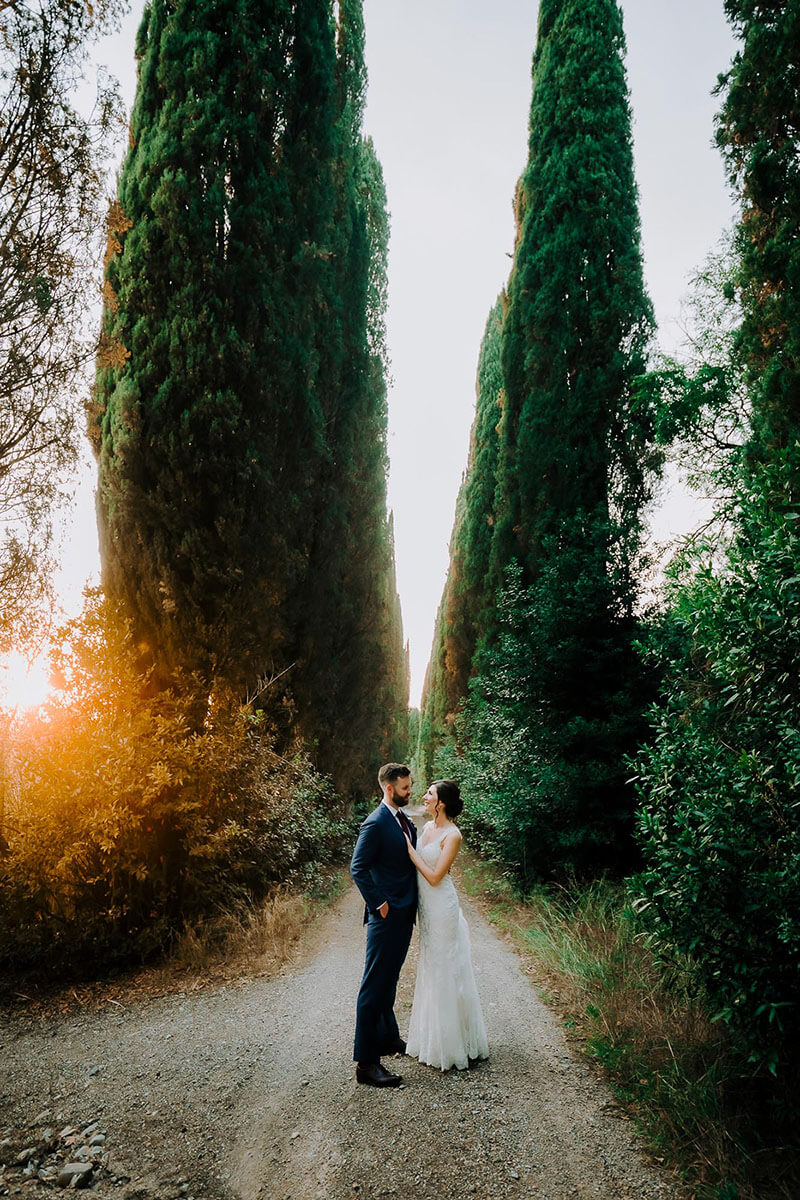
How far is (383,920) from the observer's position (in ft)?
12.6

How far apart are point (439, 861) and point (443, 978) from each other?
707 mm

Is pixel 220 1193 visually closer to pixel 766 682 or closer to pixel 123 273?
pixel 766 682

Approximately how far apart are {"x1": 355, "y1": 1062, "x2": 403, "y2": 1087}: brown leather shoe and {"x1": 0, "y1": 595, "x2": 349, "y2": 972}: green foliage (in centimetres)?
256

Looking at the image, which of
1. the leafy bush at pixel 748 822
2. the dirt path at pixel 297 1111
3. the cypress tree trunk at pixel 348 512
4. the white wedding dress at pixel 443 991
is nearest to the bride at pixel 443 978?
the white wedding dress at pixel 443 991

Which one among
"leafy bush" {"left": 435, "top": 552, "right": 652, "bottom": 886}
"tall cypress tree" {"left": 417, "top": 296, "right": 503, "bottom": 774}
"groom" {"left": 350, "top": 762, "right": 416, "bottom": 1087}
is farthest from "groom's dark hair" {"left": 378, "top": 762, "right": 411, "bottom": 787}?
"tall cypress tree" {"left": 417, "top": 296, "right": 503, "bottom": 774}

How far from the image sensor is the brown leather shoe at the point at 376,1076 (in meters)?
3.60

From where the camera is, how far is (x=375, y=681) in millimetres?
14078

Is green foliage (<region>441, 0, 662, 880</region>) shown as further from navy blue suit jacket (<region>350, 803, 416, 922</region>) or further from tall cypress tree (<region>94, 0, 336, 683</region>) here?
navy blue suit jacket (<region>350, 803, 416, 922</region>)

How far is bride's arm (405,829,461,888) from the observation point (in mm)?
3961

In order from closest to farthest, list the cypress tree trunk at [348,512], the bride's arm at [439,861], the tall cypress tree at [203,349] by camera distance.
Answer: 1. the bride's arm at [439,861]
2. the tall cypress tree at [203,349]
3. the cypress tree trunk at [348,512]

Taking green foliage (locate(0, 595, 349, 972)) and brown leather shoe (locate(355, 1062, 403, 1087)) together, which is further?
green foliage (locate(0, 595, 349, 972))

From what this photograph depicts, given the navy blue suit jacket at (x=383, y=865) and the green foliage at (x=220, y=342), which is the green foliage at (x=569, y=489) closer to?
the green foliage at (x=220, y=342)

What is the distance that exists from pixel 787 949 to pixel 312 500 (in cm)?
867

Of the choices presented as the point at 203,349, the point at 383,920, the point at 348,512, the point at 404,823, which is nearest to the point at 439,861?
the point at 404,823
